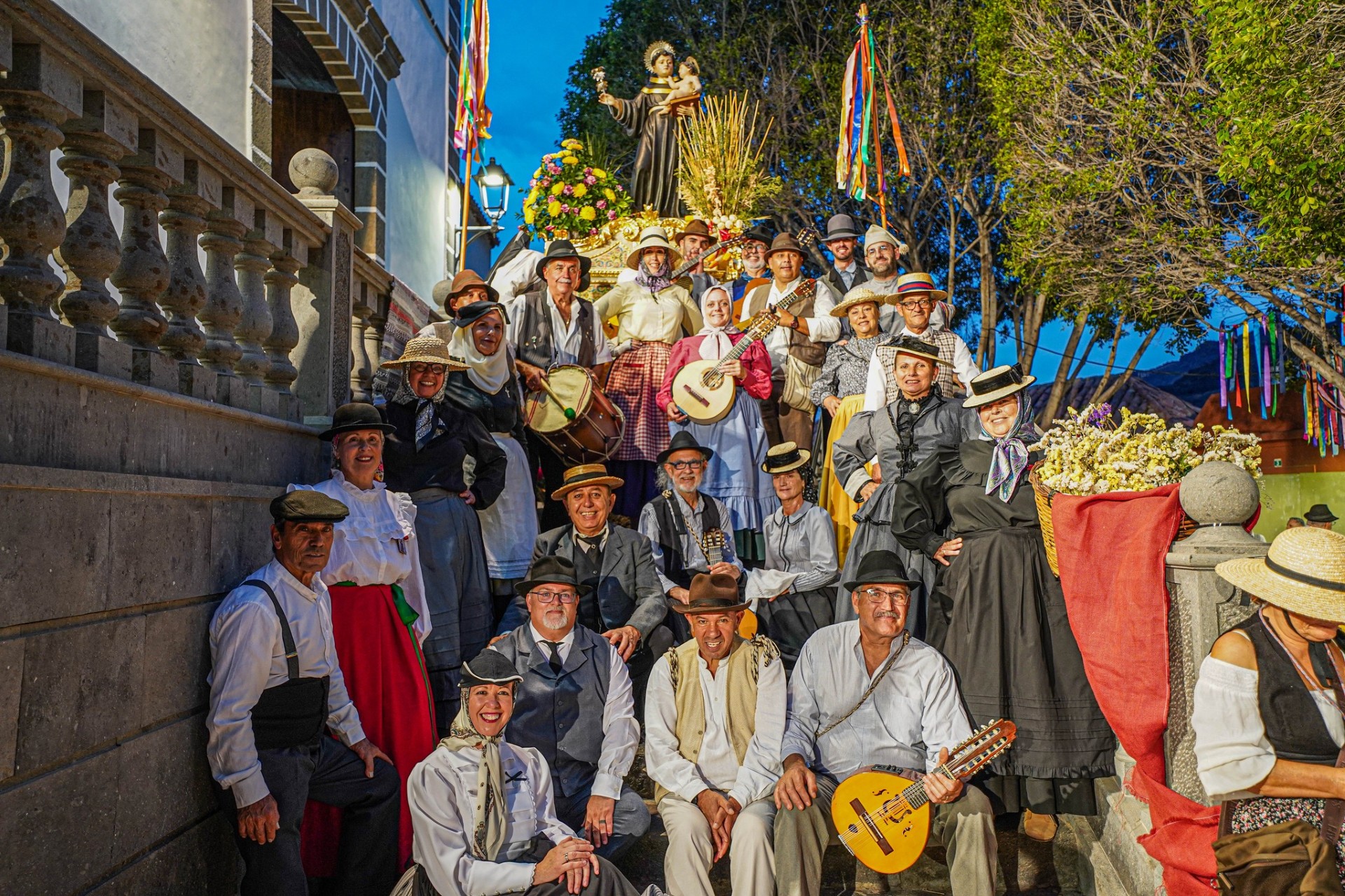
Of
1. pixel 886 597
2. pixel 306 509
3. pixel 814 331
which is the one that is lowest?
pixel 886 597

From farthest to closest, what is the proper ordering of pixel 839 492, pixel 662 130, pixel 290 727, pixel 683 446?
pixel 662 130, pixel 839 492, pixel 683 446, pixel 290 727

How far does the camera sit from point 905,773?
4.47 metres

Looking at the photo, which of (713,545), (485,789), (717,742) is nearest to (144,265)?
(485,789)

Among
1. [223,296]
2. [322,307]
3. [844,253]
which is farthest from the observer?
[844,253]

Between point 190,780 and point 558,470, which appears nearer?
point 190,780

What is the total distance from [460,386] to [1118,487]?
12.0ft

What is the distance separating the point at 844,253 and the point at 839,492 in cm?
281

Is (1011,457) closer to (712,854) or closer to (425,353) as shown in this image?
(712,854)

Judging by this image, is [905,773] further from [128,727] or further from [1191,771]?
[128,727]

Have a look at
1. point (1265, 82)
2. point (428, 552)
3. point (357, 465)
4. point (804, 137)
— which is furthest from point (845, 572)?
point (804, 137)

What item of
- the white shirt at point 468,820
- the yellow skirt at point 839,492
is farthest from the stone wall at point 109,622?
the yellow skirt at point 839,492

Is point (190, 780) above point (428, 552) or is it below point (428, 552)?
below

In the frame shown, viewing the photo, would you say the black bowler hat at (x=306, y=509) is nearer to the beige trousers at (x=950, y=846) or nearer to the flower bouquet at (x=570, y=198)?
the beige trousers at (x=950, y=846)

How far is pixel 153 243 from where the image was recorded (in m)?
3.74
